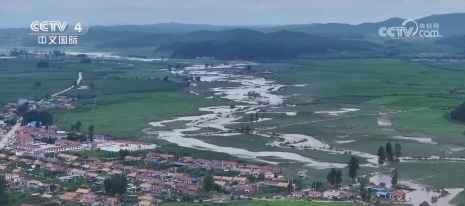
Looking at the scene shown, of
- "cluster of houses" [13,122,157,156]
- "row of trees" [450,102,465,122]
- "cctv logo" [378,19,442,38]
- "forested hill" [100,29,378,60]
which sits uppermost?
"cctv logo" [378,19,442,38]

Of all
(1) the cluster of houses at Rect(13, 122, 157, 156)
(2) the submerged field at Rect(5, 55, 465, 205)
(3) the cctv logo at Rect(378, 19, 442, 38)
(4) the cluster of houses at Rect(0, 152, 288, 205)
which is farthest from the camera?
(3) the cctv logo at Rect(378, 19, 442, 38)

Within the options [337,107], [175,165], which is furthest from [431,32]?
[175,165]

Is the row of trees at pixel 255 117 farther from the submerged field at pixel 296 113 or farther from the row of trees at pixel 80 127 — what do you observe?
the row of trees at pixel 80 127

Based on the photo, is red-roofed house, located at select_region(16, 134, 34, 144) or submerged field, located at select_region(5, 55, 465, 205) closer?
submerged field, located at select_region(5, 55, 465, 205)

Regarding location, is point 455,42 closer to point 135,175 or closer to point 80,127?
point 80,127

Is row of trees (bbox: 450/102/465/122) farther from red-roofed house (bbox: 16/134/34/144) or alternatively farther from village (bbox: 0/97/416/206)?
red-roofed house (bbox: 16/134/34/144)

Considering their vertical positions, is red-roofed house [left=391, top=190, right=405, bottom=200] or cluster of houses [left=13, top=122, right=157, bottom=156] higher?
cluster of houses [left=13, top=122, right=157, bottom=156]

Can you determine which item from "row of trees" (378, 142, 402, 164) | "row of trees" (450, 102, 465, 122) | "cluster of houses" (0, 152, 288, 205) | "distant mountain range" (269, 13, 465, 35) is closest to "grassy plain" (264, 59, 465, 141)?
"row of trees" (450, 102, 465, 122)

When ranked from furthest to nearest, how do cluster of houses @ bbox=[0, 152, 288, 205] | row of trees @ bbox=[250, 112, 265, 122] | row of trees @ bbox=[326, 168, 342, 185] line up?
row of trees @ bbox=[250, 112, 265, 122]
row of trees @ bbox=[326, 168, 342, 185]
cluster of houses @ bbox=[0, 152, 288, 205]
